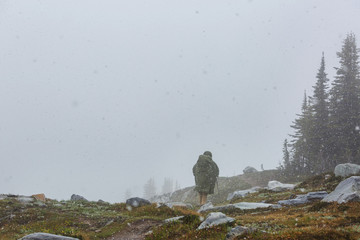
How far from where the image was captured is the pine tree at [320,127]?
141ft

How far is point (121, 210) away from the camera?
2022cm

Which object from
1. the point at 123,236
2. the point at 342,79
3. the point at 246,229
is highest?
the point at 342,79

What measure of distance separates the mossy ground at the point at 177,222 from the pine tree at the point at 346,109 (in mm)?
19779

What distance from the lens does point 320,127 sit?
43.2 metres

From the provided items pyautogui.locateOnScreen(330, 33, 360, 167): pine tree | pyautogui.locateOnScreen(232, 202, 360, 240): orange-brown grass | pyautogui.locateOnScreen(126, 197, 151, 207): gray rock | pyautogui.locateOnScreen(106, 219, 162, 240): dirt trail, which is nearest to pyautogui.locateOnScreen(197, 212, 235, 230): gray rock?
pyautogui.locateOnScreen(232, 202, 360, 240): orange-brown grass

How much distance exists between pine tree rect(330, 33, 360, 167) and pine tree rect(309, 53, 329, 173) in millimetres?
1090

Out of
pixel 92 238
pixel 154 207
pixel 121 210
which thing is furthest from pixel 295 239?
pixel 121 210

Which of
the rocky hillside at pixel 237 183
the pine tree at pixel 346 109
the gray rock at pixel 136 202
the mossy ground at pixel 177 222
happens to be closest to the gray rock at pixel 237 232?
the mossy ground at pixel 177 222

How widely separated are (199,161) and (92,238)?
56.3 feet

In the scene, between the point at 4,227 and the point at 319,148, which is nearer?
the point at 4,227

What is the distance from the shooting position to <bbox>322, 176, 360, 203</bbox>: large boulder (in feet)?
44.8

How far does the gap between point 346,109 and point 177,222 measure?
39.6 m

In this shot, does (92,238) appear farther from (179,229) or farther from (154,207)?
(154,207)

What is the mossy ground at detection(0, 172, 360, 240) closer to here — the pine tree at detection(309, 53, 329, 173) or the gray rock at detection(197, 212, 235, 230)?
the gray rock at detection(197, 212, 235, 230)
